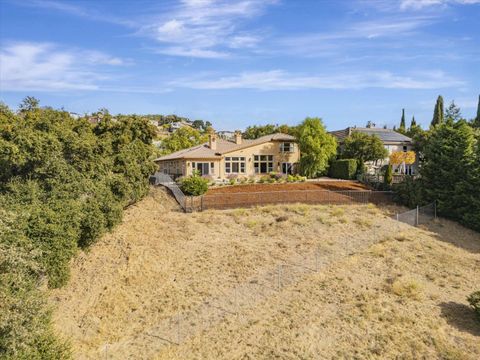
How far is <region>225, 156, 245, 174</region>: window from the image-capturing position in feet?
141

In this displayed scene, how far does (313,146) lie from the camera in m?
43.1

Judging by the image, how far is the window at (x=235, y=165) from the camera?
141 feet

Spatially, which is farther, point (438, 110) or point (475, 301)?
point (438, 110)

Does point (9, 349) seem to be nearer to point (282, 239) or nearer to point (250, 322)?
point (250, 322)

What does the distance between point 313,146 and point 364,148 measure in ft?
23.6

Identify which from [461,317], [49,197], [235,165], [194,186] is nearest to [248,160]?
[235,165]

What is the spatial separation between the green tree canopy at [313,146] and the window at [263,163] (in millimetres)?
3485

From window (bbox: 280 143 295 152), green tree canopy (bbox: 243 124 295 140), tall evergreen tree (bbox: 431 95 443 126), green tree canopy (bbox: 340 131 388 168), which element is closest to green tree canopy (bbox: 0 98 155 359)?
window (bbox: 280 143 295 152)

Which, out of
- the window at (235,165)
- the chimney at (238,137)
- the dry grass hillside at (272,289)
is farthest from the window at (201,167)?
the dry grass hillside at (272,289)

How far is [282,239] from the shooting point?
25.3 metres

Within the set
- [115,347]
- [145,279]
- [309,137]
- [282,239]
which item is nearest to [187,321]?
[115,347]

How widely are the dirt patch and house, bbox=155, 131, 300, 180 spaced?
5818 mm

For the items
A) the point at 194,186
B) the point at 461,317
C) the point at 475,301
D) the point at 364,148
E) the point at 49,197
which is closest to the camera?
the point at 461,317

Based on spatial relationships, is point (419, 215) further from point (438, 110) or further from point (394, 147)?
point (438, 110)
